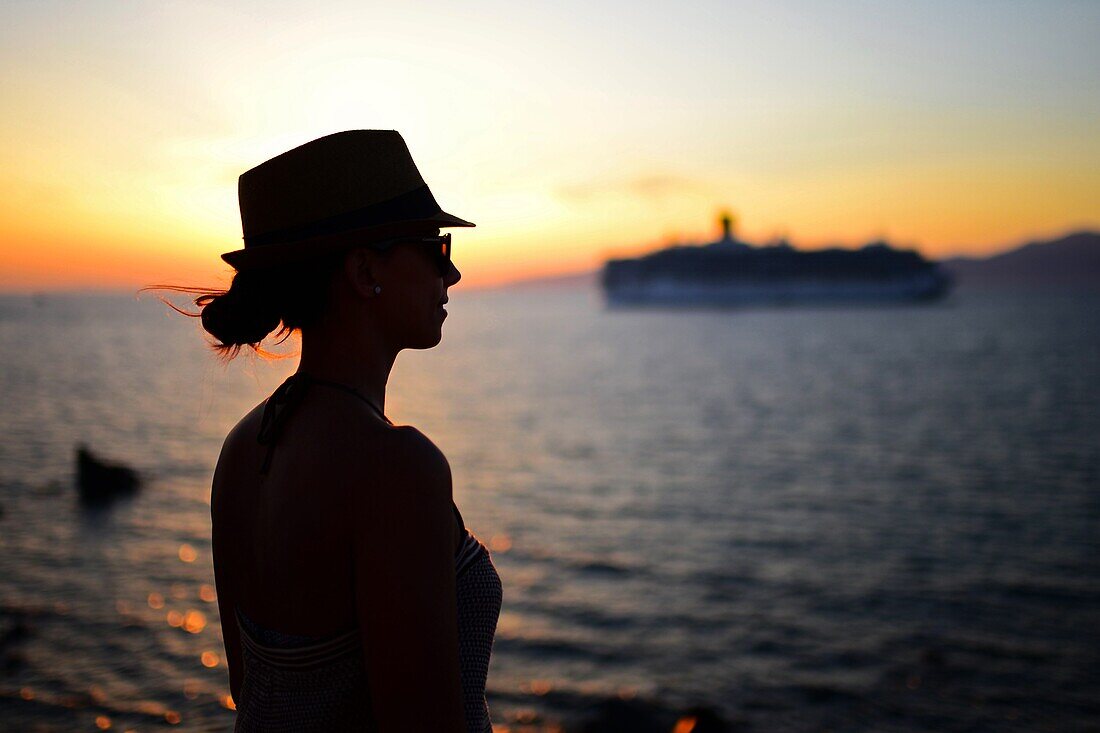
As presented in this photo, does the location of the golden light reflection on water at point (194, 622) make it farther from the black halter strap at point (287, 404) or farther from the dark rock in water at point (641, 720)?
the black halter strap at point (287, 404)

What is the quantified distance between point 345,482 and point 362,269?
40 cm

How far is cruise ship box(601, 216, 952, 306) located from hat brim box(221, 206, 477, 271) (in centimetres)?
14725

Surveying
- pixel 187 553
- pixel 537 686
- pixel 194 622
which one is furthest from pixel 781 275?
pixel 537 686

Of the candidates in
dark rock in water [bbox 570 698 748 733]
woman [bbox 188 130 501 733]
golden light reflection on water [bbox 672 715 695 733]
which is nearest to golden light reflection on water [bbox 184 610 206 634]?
dark rock in water [bbox 570 698 748 733]

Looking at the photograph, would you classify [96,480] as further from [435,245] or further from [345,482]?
[345,482]

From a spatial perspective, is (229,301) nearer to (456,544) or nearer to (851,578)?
(456,544)

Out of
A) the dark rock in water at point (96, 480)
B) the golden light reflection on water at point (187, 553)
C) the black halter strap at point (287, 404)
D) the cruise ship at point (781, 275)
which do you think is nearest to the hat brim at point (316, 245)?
the black halter strap at point (287, 404)

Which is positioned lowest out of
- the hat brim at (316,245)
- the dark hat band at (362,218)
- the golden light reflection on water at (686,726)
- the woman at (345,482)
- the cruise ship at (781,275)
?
the golden light reflection on water at (686,726)

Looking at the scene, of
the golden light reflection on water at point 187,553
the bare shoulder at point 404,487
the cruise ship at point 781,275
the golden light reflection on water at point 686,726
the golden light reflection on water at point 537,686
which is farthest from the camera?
the cruise ship at point 781,275

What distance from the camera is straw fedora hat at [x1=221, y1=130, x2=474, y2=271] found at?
1.46 m

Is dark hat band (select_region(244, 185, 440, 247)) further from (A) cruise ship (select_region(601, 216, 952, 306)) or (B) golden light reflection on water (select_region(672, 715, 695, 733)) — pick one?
(A) cruise ship (select_region(601, 216, 952, 306))

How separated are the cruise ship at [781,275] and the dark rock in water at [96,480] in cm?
13230

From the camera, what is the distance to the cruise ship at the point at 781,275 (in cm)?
14525

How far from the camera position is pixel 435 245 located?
154 centimetres
